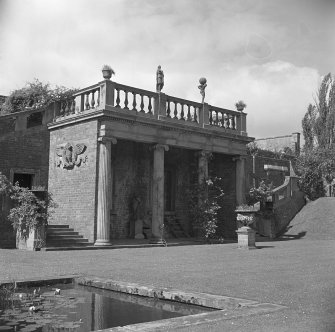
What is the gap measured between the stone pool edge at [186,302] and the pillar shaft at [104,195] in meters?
8.27

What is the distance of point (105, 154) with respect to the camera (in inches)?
663

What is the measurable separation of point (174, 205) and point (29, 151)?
7203mm

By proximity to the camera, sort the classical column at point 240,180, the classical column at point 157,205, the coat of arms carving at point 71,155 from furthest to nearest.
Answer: the classical column at point 240,180 → the classical column at point 157,205 → the coat of arms carving at point 71,155

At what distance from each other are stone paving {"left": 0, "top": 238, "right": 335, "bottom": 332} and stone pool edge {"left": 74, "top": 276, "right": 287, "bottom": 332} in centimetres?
18

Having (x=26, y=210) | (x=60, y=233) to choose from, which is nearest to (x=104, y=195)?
(x=60, y=233)

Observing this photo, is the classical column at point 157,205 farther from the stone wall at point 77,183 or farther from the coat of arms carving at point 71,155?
the coat of arms carving at point 71,155

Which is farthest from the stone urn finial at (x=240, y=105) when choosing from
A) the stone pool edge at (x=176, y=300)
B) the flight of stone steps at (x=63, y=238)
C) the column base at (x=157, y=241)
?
the stone pool edge at (x=176, y=300)

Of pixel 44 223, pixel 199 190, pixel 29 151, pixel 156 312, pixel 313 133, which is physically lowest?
pixel 156 312

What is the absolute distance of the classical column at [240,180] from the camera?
72.0ft

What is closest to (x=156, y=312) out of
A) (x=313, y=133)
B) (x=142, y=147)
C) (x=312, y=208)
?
(x=142, y=147)

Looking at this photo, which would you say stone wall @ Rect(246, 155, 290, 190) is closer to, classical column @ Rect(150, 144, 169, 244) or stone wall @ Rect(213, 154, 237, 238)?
stone wall @ Rect(213, 154, 237, 238)

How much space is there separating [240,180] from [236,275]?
13.3m

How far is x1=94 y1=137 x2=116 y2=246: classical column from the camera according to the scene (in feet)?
54.2

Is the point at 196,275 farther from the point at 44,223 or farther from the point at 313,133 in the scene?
the point at 313,133
